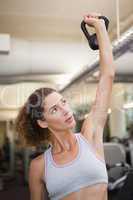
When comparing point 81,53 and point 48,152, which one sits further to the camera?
point 81,53

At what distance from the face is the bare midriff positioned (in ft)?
0.71

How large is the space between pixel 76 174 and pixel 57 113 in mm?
217

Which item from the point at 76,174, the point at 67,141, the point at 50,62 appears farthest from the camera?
the point at 50,62

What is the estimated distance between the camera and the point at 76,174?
3.29 feet

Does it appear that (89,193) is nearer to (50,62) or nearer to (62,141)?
(62,141)

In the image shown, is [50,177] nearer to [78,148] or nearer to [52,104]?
[78,148]

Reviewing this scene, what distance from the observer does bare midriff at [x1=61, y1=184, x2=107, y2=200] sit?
102 centimetres

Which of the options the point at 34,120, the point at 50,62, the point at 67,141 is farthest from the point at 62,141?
the point at 50,62

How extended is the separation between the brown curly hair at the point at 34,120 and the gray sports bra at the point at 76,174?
16 centimetres

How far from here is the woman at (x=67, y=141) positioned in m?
1.01

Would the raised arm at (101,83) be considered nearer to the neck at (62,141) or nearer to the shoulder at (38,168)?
the neck at (62,141)

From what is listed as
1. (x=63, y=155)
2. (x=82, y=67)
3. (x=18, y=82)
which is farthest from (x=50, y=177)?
(x=82, y=67)

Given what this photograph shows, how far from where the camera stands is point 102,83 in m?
1.13

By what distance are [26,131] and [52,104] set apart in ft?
0.54
